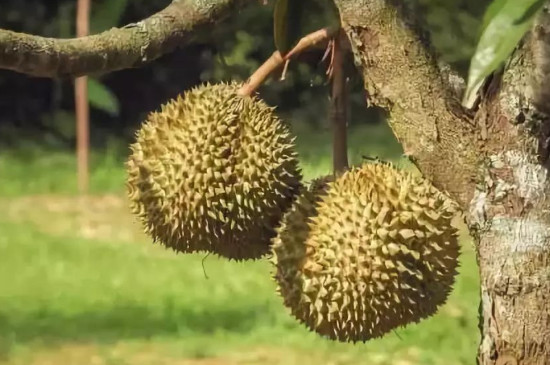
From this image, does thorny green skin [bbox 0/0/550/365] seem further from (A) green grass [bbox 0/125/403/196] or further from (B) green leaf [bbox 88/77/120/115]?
(A) green grass [bbox 0/125/403/196]

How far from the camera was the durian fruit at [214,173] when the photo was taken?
78 centimetres

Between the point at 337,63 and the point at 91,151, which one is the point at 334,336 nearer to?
the point at 337,63

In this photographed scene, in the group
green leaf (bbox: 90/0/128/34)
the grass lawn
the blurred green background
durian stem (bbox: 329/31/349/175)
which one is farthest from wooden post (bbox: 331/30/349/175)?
the grass lawn

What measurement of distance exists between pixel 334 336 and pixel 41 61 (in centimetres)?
31

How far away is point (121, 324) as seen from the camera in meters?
3.32

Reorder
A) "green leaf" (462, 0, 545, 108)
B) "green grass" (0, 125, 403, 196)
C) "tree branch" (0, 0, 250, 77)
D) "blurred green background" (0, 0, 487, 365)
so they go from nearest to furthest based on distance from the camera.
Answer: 1. "green leaf" (462, 0, 545, 108)
2. "tree branch" (0, 0, 250, 77)
3. "blurred green background" (0, 0, 487, 365)
4. "green grass" (0, 125, 403, 196)

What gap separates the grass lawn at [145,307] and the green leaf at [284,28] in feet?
5.33

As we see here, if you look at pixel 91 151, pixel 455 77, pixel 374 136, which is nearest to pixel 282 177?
pixel 455 77

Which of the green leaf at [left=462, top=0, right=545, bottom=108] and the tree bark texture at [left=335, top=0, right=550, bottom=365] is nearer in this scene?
the green leaf at [left=462, top=0, right=545, bottom=108]

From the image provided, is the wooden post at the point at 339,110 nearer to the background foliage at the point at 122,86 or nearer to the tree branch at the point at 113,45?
the tree branch at the point at 113,45

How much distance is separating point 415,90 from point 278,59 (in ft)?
0.50

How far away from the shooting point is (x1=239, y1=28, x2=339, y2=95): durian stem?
0.73 m

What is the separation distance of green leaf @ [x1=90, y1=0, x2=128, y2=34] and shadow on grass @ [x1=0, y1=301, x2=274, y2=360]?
99.6 inches

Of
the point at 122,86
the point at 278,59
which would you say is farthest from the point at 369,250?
the point at 122,86
